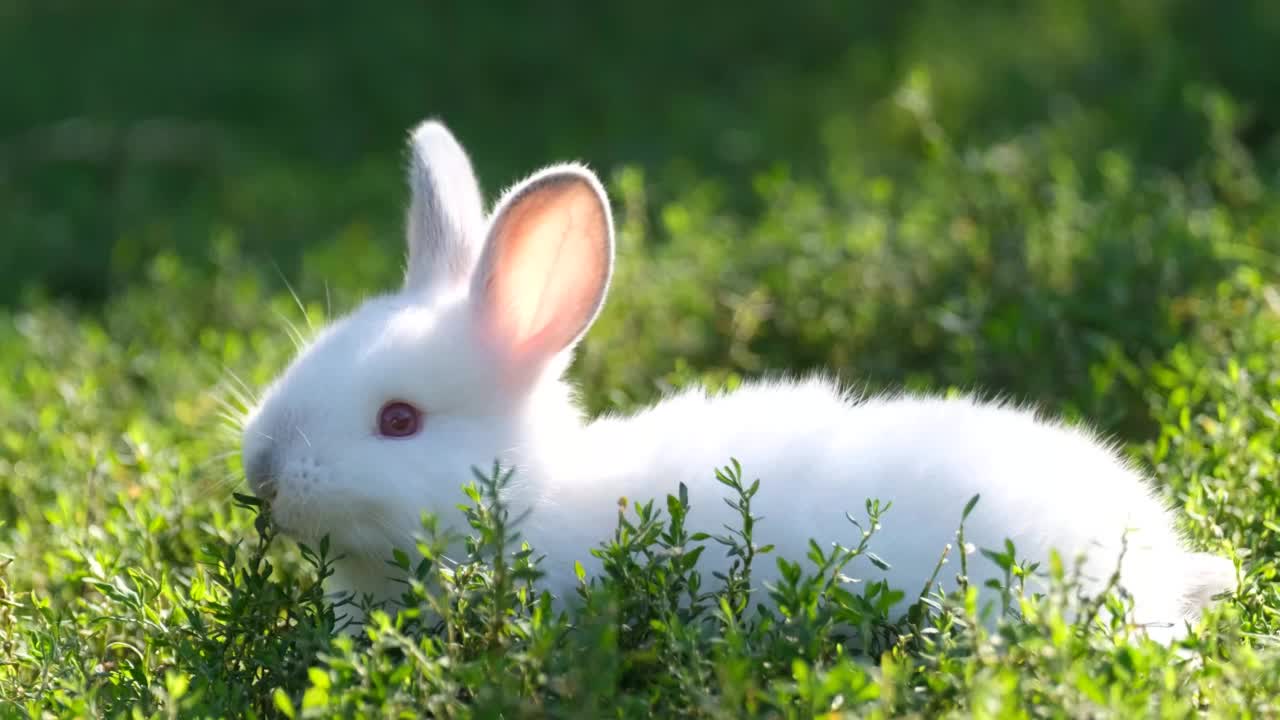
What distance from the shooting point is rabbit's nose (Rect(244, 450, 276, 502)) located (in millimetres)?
3133

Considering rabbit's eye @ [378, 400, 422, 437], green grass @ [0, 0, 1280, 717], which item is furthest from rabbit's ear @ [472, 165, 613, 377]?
green grass @ [0, 0, 1280, 717]

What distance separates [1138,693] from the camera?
241cm

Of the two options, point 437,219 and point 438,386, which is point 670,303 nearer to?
point 437,219

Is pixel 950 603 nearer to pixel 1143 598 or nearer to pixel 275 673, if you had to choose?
pixel 1143 598

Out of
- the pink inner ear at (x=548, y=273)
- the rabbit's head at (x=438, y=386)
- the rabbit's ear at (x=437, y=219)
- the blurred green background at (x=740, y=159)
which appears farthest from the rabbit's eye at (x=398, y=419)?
the blurred green background at (x=740, y=159)

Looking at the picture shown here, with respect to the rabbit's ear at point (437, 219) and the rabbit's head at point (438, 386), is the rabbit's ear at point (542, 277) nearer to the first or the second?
the rabbit's head at point (438, 386)

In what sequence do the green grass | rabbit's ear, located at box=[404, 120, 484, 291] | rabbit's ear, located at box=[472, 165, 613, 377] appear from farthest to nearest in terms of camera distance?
rabbit's ear, located at box=[404, 120, 484, 291], rabbit's ear, located at box=[472, 165, 613, 377], the green grass

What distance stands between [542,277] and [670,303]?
5.29ft

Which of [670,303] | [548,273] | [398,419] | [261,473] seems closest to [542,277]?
[548,273]

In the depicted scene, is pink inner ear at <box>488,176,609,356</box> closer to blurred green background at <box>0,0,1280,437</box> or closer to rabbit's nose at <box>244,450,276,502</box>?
rabbit's nose at <box>244,450,276,502</box>

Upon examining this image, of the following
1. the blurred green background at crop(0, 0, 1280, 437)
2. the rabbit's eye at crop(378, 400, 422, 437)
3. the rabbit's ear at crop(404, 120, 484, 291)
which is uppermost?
the blurred green background at crop(0, 0, 1280, 437)

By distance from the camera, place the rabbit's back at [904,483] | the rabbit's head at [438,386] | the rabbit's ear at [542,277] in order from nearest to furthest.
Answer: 1. the rabbit's back at [904,483]
2. the rabbit's head at [438,386]
3. the rabbit's ear at [542,277]

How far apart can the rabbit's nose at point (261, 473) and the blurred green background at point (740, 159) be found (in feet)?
4.41

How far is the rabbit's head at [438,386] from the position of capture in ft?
10.3
